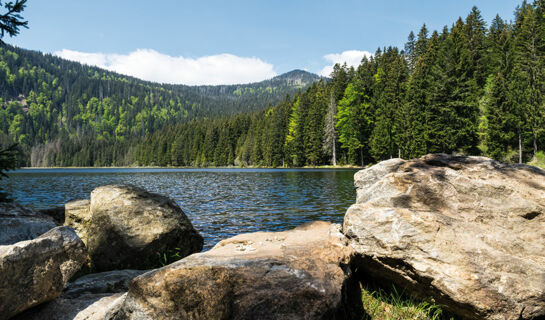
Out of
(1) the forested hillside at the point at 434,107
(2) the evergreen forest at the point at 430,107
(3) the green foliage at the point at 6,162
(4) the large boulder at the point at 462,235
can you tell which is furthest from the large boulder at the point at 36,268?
(1) the forested hillside at the point at 434,107

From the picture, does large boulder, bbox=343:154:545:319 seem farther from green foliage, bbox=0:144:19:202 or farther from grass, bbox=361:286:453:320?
green foliage, bbox=0:144:19:202

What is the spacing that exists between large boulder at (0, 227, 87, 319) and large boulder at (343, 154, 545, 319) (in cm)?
451

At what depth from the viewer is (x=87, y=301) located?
14.0 ft

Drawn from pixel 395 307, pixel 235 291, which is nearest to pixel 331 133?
pixel 395 307

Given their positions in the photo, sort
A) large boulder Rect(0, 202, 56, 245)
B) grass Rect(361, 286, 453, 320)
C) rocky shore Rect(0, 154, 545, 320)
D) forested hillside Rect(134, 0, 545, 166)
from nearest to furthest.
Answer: rocky shore Rect(0, 154, 545, 320), grass Rect(361, 286, 453, 320), large boulder Rect(0, 202, 56, 245), forested hillside Rect(134, 0, 545, 166)

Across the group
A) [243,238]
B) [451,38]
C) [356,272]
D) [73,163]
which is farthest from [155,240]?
[73,163]

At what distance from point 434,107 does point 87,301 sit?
1799 inches

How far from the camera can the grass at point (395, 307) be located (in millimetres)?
3855

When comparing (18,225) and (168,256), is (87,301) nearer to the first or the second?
(18,225)

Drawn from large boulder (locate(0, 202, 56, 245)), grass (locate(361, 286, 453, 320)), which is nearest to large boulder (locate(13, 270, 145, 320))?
large boulder (locate(0, 202, 56, 245))

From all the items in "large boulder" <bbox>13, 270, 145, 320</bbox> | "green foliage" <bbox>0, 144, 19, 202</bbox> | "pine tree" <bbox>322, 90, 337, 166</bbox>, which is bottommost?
"large boulder" <bbox>13, 270, 145, 320</bbox>

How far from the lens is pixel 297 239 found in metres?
5.08

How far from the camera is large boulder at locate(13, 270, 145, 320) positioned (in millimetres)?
3719

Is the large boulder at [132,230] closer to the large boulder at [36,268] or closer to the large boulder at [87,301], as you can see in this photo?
the large boulder at [87,301]
